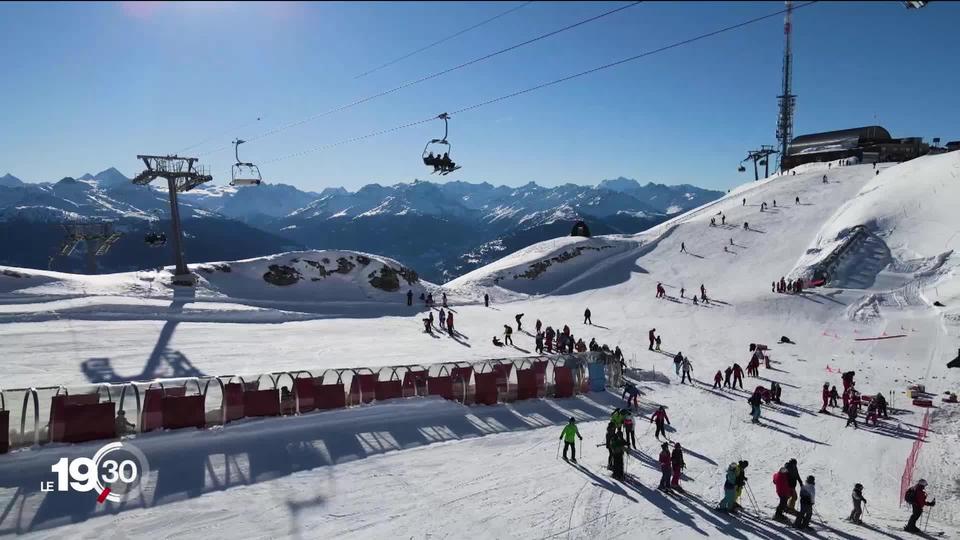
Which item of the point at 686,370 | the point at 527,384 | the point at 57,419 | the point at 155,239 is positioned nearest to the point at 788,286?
the point at 686,370

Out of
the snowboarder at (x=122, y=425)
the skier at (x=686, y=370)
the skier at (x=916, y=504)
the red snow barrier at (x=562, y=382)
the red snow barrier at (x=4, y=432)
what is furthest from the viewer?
the skier at (x=686, y=370)

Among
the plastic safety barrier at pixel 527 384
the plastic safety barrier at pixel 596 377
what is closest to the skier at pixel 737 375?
the plastic safety barrier at pixel 596 377

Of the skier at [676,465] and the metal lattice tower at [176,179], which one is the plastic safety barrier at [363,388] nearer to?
the skier at [676,465]

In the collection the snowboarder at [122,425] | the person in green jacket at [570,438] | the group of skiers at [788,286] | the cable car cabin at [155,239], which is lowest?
the person in green jacket at [570,438]

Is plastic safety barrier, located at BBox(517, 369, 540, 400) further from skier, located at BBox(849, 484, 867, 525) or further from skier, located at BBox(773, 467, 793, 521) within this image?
skier, located at BBox(849, 484, 867, 525)

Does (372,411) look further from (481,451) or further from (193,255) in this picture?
(193,255)

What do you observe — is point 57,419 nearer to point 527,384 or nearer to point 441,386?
point 441,386

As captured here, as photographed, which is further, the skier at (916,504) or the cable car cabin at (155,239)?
the cable car cabin at (155,239)

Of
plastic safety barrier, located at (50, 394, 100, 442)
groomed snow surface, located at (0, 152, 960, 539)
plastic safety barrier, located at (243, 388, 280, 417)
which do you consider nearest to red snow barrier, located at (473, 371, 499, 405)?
groomed snow surface, located at (0, 152, 960, 539)
